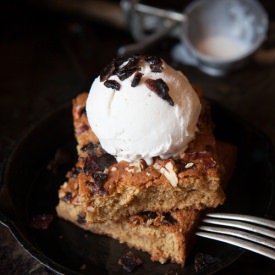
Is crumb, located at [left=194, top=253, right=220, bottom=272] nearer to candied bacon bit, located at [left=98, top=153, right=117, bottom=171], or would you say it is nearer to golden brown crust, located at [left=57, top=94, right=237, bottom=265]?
golden brown crust, located at [left=57, top=94, right=237, bottom=265]

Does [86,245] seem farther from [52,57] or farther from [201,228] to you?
[52,57]

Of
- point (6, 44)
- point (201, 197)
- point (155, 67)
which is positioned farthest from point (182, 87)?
point (6, 44)

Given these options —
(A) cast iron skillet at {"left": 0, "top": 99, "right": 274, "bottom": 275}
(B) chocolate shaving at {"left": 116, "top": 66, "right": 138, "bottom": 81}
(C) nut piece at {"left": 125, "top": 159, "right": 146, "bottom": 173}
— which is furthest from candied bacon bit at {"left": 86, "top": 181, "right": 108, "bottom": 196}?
(B) chocolate shaving at {"left": 116, "top": 66, "right": 138, "bottom": 81}

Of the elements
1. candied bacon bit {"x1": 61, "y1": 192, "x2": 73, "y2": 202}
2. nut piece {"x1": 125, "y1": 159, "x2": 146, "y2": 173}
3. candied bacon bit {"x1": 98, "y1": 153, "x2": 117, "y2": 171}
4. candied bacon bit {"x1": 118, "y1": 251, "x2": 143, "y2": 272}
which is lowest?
candied bacon bit {"x1": 118, "y1": 251, "x2": 143, "y2": 272}

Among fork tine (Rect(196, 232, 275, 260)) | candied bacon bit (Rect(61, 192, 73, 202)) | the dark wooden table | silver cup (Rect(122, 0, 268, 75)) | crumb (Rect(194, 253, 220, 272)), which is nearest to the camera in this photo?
fork tine (Rect(196, 232, 275, 260))

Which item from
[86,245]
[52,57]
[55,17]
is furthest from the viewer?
[55,17]

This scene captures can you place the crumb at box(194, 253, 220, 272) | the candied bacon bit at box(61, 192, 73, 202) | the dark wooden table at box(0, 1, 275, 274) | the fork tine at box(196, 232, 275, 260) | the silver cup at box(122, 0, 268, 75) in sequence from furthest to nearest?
the silver cup at box(122, 0, 268, 75)
the dark wooden table at box(0, 1, 275, 274)
the candied bacon bit at box(61, 192, 73, 202)
the crumb at box(194, 253, 220, 272)
the fork tine at box(196, 232, 275, 260)
